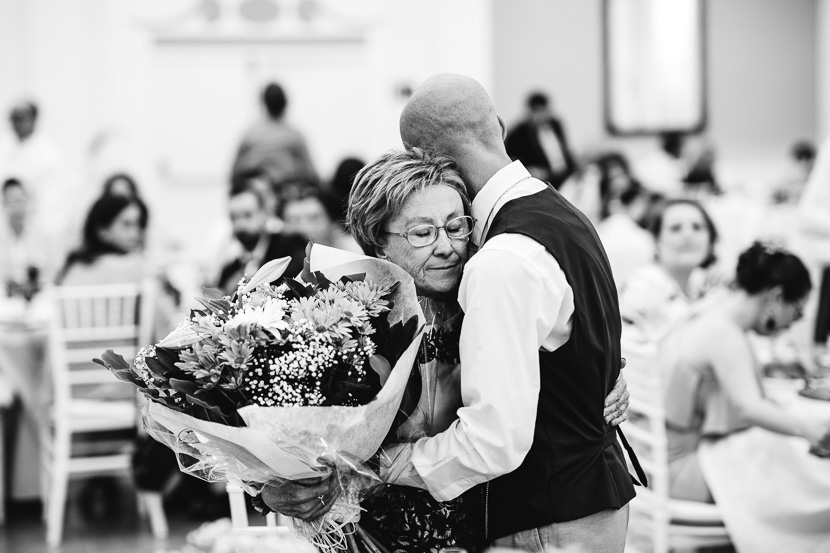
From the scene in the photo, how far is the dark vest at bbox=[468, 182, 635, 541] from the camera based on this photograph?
5.71 ft

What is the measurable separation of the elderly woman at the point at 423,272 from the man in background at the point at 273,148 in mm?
4693

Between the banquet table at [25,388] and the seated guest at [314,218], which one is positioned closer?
the banquet table at [25,388]

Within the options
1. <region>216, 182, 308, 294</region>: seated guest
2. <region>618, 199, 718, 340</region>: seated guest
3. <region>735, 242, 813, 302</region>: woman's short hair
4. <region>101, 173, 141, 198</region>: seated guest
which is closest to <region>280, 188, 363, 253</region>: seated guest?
<region>216, 182, 308, 294</region>: seated guest

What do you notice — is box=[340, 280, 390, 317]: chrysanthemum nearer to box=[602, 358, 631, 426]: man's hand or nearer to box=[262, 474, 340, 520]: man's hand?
box=[262, 474, 340, 520]: man's hand

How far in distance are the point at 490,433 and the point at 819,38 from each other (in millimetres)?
10089

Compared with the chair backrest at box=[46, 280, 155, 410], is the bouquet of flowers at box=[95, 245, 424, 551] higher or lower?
higher

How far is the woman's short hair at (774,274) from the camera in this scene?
3.15m

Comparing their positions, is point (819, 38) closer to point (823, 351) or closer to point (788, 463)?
point (823, 351)

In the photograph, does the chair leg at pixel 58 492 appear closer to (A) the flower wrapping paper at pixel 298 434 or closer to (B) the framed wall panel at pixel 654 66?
(A) the flower wrapping paper at pixel 298 434

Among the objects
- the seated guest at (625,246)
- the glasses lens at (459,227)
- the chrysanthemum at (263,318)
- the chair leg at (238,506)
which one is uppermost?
the glasses lens at (459,227)

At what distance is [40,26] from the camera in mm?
8453

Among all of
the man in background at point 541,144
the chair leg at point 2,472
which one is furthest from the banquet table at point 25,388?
the man in background at point 541,144

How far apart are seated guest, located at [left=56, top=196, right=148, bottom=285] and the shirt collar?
3.08 meters

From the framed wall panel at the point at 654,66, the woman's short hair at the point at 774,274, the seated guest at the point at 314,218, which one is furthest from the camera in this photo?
the framed wall panel at the point at 654,66
